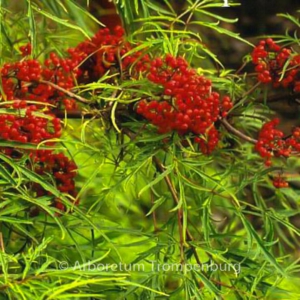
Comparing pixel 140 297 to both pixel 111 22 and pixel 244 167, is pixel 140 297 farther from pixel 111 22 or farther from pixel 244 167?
pixel 111 22

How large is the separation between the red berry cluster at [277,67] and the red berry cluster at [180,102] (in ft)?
0.20

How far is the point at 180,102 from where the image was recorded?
25.4 inches

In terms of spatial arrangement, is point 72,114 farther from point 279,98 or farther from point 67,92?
point 279,98

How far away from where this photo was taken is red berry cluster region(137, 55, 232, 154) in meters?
0.65

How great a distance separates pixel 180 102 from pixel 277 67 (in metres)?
0.12

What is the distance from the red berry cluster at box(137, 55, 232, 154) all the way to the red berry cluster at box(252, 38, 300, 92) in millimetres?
60

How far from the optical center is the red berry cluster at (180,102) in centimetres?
65

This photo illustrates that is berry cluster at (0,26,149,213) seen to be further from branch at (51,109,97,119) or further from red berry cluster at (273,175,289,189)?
red berry cluster at (273,175,289,189)

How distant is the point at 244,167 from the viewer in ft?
2.55

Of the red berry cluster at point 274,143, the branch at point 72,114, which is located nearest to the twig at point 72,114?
the branch at point 72,114

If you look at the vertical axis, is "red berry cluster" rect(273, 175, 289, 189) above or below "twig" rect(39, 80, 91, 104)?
below

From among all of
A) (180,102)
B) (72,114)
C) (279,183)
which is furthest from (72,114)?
(279,183)

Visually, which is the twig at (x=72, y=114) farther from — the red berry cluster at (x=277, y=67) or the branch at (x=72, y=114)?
the red berry cluster at (x=277, y=67)

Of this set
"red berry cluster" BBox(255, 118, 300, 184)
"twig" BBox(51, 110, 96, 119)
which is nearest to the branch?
"twig" BBox(51, 110, 96, 119)
